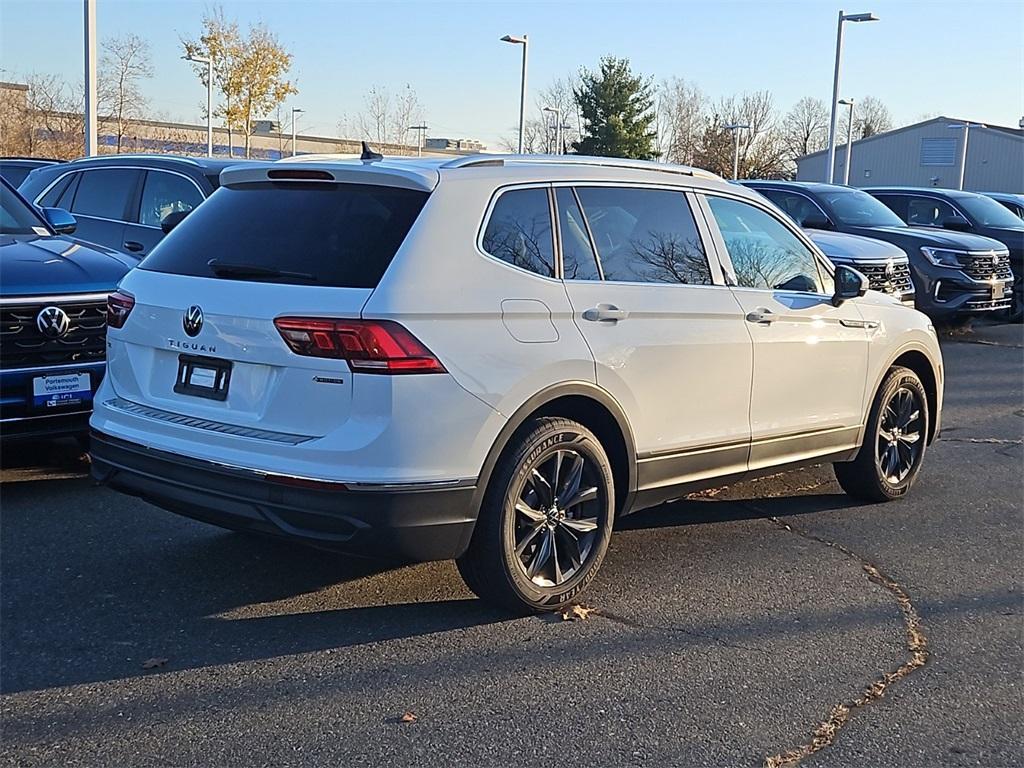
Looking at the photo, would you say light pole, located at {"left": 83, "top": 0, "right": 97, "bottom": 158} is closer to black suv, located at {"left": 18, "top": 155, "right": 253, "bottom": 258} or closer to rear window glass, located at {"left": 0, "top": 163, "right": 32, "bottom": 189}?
rear window glass, located at {"left": 0, "top": 163, "right": 32, "bottom": 189}

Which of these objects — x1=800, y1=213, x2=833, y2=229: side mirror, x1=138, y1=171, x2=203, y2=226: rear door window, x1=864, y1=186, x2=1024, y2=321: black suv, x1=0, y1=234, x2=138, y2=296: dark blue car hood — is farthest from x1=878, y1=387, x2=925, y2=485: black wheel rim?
x1=864, y1=186, x2=1024, y2=321: black suv

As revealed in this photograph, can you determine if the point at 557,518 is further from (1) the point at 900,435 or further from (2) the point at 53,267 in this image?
(2) the point at 53,267

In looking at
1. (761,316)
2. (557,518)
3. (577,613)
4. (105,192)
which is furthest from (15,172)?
(577,613)

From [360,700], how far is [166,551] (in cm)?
181

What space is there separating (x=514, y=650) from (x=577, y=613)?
49 centimetres

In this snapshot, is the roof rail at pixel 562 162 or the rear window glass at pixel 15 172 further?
the rear window glass at pixel 15 172

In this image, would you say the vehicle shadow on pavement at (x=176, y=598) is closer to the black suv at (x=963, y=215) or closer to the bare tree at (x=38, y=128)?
the black suv at (x=963, y=215)

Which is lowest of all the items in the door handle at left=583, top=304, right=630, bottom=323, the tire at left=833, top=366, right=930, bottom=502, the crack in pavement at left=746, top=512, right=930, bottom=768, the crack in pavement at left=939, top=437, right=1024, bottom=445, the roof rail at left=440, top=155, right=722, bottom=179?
the crack in pavement at left=939, top=437, right=1024, bottom=445

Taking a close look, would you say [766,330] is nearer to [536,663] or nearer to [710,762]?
[536,663]

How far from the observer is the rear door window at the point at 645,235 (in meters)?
4.91

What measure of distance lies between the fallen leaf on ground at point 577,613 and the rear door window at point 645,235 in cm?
137

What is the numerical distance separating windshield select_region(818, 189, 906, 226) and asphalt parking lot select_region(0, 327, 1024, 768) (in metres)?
8.93

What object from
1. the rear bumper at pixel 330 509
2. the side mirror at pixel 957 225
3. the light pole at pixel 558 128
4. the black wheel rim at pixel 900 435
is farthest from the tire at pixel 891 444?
the light pole at pixel 558 128

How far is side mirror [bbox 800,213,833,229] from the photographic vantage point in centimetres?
1334
